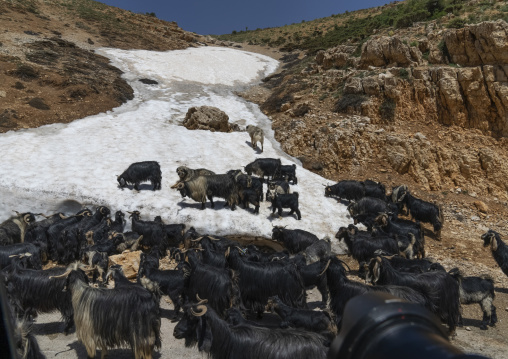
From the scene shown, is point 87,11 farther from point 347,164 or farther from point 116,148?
point 347,164

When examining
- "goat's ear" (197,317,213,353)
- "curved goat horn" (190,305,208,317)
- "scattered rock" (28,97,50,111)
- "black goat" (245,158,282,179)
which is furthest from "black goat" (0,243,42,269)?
"scattered rock" (28,97,50,111)

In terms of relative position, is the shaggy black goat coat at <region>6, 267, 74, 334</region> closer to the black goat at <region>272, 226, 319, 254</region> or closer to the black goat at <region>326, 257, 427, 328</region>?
the black goat at <region>326, 257, 427, 328</region>

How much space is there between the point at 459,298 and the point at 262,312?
13.4 ft

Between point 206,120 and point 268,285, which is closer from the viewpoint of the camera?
point 268,285

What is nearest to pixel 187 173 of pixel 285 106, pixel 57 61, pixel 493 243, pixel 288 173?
pixel 288 173

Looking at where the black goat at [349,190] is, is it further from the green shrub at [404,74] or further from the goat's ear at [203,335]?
the goat's ear at [203,335]

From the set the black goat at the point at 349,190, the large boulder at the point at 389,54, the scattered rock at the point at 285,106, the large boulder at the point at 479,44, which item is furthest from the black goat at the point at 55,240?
the large boulder at the point at 479,44

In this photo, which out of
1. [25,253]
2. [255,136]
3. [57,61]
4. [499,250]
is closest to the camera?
[25,253]

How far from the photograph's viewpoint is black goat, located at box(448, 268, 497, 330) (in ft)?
21.9

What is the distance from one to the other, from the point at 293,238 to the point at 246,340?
534 centimetres

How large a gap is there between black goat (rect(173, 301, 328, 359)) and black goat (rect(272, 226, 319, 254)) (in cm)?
495

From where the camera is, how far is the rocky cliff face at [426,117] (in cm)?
1441

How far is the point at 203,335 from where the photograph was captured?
4.71 m

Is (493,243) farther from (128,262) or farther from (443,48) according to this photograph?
(443,48)
